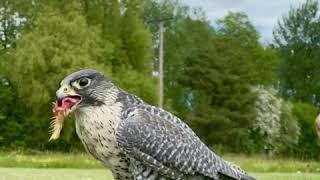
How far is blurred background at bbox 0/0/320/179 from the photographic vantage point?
1529 inches

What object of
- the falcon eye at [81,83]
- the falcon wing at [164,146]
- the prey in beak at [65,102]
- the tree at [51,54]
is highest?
the tree at [51,54]

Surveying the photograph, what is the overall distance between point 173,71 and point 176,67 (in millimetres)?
426

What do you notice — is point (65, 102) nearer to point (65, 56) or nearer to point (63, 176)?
point (63, 176)

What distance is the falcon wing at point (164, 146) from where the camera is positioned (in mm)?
4754

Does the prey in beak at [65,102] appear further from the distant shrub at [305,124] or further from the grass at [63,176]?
the distant shrub at [305,124]

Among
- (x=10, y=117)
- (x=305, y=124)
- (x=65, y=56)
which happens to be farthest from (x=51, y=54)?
(x=305, y=124)

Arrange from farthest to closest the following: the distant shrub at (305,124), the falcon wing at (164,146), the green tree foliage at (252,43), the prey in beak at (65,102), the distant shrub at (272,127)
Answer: the green tree foliage at (252,43), the distant shrub at (305,124), the distant shrub at (272,127), the falcon wing at (164,146), the prey in beak at (65,102)

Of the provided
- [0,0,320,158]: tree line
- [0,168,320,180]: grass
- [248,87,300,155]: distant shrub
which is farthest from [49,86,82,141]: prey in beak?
[248,87,300,155]: distant shrub

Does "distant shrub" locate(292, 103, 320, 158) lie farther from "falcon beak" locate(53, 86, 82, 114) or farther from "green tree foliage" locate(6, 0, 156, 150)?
"falcon beak" locate(53, 86, 82, 114)

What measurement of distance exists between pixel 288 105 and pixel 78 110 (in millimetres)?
52896

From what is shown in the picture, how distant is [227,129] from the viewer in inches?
1913

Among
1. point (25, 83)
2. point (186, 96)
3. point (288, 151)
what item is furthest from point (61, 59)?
point (288, 151)

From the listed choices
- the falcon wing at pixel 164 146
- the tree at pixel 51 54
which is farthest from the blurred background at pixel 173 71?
the falcon wing at pixel 164 146

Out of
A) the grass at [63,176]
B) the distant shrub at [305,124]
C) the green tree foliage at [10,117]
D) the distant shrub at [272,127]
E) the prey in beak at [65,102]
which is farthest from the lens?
the distant shrub at [305,124]
